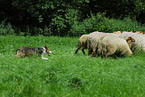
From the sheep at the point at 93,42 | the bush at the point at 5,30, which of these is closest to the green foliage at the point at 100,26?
the bush at the point at 5,30

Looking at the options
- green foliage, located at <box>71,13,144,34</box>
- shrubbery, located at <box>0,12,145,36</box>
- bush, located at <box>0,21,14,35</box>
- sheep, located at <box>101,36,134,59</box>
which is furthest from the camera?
bush, located at <box>0,21,14,35</box>

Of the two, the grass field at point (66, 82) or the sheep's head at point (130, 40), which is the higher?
the sheep's head at point (130, 40)

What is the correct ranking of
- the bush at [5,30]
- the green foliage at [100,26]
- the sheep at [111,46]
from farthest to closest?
the bush at [5,30], the green foliage at [100,26], the sheep at [111,46]

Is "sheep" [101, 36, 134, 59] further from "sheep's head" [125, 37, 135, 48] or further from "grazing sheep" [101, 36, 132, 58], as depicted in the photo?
"sheep's head" [125, 37, 135, 48]

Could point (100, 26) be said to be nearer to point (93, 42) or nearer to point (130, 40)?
point (130, 40)

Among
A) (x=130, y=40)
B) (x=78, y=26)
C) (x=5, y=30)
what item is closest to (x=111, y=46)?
(x=130, y=40)

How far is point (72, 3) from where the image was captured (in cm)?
1695

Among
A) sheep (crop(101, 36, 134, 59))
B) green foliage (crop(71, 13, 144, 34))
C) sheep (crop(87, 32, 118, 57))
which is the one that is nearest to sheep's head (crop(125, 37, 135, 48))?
sheep (crop(101, 36, 134, 59))

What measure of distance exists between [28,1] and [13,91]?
43.5 feet

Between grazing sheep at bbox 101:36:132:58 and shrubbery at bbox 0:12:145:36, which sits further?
shrubbery at bbox 0:12:145:36

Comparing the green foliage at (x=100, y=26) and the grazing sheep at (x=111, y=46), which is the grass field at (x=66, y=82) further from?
the green foliage at (x=100, y=26)

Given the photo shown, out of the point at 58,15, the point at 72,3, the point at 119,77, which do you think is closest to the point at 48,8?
the point at 58,15

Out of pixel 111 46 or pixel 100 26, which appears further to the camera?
pixel 100 26

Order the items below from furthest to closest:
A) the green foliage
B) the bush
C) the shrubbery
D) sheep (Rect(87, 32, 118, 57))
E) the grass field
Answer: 1. the bush
2. the shrubbery
3. the green foliage
4. sheep (Rect(87, 32, 118, 57))
5. the grass field
